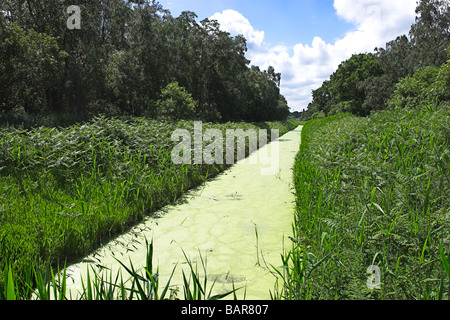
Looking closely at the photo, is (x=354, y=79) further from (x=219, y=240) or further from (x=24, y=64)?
(x=219, y=240)

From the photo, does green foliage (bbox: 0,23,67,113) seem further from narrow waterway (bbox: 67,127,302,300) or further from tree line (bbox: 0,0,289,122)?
narrow waterway (bbox: 67,127,302,300)

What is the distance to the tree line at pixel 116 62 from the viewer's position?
1570 centimetres

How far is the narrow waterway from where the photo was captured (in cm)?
272

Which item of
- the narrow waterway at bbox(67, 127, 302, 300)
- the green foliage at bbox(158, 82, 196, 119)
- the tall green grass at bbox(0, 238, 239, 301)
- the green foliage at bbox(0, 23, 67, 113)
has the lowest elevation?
the narrow waterway at bbox(67, 127, 302, 300)

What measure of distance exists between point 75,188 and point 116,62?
19.7m

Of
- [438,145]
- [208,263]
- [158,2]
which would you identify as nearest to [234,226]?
[208,263]

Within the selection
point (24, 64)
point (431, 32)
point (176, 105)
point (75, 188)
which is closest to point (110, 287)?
point (75, 188)

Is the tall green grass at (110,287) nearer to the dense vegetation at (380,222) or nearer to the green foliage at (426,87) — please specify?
the dense vegetation at (380,222)

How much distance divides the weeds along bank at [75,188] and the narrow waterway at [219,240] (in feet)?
0.93

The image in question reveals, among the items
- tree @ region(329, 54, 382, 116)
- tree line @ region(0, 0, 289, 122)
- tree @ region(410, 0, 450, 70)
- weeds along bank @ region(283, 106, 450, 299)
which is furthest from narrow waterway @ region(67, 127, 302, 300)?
tree @ region(329, 54, 382, 116)

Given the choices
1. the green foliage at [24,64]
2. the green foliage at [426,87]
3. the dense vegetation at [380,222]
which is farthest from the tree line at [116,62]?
the dense vegetation at [380,222]

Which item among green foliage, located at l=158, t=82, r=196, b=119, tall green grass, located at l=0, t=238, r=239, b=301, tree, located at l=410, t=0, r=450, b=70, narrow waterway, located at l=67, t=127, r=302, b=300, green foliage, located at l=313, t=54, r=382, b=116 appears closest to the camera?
tall green grass, located at l=0, t=238, r=239, b=301

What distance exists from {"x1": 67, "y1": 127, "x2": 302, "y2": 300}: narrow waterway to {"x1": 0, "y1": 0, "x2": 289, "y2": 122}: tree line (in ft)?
42.0

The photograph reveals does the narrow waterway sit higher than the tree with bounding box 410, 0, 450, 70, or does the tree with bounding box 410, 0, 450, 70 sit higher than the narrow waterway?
the tree with bounding box 410, 0, 450, 70
